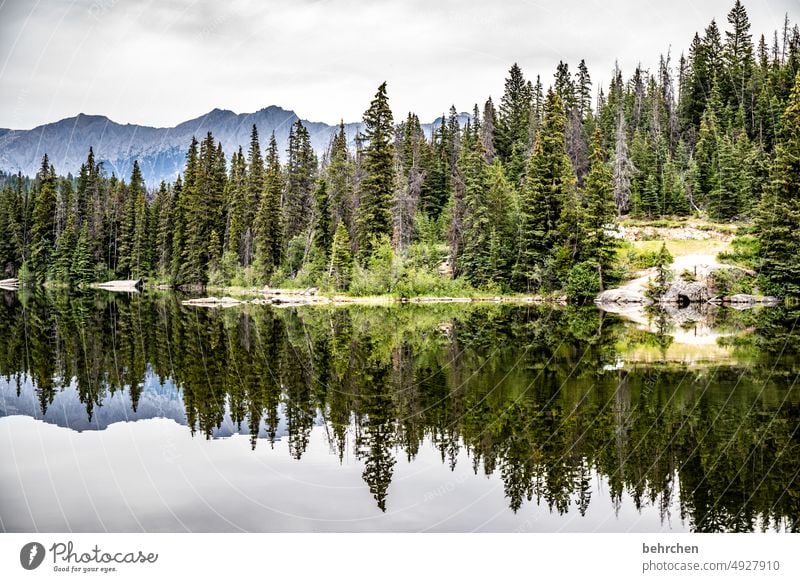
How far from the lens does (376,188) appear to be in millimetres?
44594

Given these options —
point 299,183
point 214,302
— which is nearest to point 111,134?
point 214,302

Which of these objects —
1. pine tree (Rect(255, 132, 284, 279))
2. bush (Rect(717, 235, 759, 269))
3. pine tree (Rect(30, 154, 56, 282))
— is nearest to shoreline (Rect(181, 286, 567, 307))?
pine tree (Rect(255, 132, 284, 279))

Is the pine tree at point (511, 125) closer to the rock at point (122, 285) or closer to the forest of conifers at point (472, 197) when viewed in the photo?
the forest of conifers at point (472, 197)

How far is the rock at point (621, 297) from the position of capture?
3816 cm

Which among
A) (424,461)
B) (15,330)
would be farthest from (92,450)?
(15,330)

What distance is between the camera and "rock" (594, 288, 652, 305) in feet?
125

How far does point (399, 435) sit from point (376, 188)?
118ft

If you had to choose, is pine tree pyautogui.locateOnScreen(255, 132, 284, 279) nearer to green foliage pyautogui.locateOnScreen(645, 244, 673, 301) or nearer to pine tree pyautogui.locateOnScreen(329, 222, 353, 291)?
pine tree pyautogui.locateOnScreen(329, 222, 353, 291)

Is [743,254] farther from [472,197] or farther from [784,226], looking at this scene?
[472,197]
